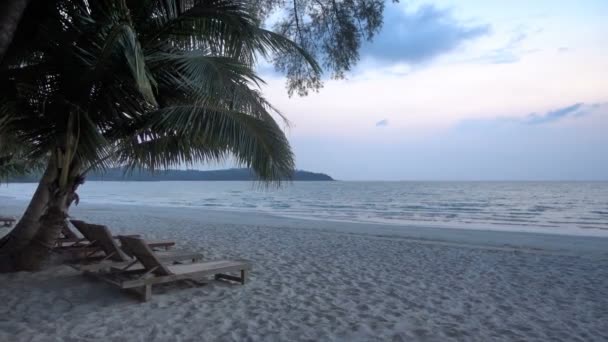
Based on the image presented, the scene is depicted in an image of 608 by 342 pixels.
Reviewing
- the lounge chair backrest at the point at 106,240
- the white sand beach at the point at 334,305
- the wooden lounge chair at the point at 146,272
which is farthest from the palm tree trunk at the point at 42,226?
the wooden lounge chair at the point at 146,272

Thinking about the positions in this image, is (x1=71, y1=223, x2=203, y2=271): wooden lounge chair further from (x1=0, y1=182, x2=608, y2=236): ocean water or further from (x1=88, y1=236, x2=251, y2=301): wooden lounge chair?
(x1=0, y1=182, x2=608, y2=236): ocean water

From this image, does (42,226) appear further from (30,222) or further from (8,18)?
(8,18)

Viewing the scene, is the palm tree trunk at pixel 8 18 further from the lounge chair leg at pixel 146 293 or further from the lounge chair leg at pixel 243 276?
the lounge chair leg at pixel 243 276

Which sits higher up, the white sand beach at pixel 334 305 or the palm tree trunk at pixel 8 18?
the palm tree trunk at pixel 8 18

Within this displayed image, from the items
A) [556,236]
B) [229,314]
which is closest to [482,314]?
[229,314]

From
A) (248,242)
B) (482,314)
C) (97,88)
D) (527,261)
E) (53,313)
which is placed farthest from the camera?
(248,242)

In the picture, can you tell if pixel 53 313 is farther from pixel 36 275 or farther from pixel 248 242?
pixel 248 242

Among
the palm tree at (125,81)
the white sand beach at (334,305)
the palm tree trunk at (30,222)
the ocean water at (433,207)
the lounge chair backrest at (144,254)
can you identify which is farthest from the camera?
the ocean water at (433,207)

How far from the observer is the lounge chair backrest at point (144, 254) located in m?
4.41

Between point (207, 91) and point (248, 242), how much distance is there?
6.00 m

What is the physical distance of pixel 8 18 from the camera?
284 centimetres

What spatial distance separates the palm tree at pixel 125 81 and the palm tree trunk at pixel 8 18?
0.80 metres

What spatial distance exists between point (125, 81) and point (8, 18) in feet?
5.45

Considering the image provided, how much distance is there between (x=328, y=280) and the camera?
222 inches
